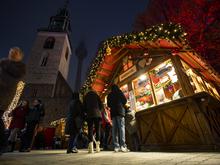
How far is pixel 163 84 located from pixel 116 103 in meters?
3.26

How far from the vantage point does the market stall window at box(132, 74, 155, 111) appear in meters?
7.50

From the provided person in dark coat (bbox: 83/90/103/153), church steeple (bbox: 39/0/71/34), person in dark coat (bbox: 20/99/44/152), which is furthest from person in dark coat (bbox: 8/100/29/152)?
church steeple (bbox: 39/0/71/34)

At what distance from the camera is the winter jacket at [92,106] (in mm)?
4812

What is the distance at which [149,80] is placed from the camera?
770 centimetres

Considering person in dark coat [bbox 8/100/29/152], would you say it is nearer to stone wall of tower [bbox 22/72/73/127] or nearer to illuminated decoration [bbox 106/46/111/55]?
illuminated decoration [bbox 106/46/111/55]

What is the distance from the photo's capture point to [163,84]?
7145 mm

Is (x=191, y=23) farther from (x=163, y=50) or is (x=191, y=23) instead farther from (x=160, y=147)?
(x=160, y=147)

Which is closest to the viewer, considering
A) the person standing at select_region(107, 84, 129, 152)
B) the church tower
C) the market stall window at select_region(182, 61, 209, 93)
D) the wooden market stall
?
the wooden market stall

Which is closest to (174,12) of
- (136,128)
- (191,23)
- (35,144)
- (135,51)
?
(191,23)

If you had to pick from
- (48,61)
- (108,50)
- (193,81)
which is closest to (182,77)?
(193,81)

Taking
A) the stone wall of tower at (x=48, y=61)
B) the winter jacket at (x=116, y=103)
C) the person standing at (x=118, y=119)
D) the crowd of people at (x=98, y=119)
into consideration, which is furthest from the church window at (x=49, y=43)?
the person standing at (x=118, y=119)

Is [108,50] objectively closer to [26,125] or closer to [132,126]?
[132,126]

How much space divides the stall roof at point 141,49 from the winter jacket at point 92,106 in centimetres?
343

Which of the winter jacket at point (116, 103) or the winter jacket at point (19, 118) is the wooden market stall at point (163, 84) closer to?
the winter jacket at point (116, 103)
